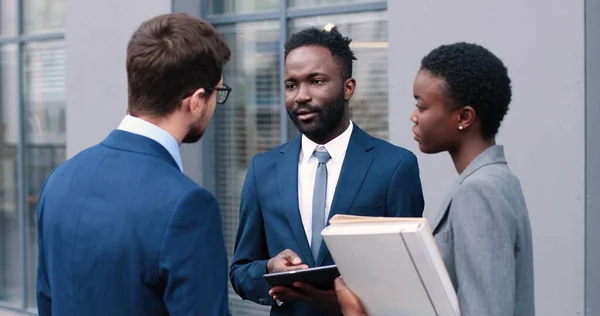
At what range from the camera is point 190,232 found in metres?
2.17

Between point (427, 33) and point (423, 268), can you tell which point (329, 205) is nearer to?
point (423, 268)

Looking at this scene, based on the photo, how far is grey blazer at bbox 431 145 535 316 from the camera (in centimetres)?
242

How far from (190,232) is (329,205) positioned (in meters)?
1.22

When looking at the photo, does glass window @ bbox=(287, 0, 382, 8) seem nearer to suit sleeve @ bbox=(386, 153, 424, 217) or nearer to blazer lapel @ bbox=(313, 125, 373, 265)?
blazer lapel @ bbox=(313, 125, 373, 265)

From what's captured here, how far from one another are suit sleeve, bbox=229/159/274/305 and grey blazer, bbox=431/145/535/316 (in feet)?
3.24

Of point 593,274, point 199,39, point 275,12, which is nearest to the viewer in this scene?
point 199,39

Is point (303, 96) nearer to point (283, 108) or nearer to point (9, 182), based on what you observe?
point (283, 108)

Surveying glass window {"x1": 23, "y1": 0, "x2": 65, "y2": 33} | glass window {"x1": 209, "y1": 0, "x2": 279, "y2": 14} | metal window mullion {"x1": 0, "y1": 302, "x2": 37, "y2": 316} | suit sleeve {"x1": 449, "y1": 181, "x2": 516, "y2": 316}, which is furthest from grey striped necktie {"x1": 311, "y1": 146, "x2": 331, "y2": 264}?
metal window mullion {"x1": 0, "y1": 302, "x2": 37, "y2": 316}

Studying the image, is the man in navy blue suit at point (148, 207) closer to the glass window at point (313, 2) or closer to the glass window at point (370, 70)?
the glass window at point (370, 70)

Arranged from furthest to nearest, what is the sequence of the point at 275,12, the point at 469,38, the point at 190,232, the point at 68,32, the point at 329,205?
the point at 68,32 → the point at 275,12 → the point at 469,38 → the point at 329,205 → the point at 190,232

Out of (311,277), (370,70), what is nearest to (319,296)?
(311,277)

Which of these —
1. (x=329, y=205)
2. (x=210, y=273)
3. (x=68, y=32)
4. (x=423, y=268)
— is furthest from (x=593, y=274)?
(x=68, y=32)

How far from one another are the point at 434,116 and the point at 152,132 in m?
0.84

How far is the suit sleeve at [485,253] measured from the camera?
242 cm
